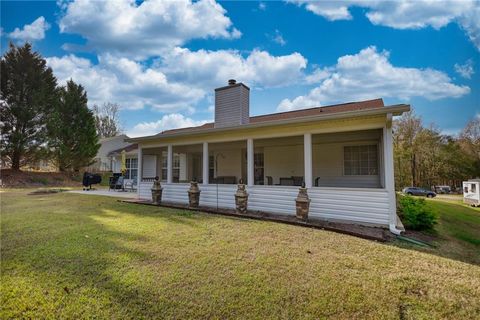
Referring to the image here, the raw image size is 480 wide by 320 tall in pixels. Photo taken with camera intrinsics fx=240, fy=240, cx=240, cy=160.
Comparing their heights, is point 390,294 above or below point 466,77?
below

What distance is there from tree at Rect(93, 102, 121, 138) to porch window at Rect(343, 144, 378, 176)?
113 feet

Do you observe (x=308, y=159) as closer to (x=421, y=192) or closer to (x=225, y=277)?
(x=225, y=277)

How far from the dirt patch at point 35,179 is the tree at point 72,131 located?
972 millimetres

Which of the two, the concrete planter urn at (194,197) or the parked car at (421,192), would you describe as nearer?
the concrete planter urn at (194,197)

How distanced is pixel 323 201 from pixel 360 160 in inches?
146

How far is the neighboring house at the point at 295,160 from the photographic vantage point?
571cm

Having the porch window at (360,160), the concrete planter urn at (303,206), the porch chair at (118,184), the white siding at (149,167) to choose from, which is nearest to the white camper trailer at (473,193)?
the porch window at (360,160)

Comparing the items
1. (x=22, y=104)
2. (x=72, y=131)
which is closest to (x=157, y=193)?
(x=72, y=131)

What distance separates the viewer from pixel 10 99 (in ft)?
60.8

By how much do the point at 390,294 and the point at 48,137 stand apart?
80.3 ft

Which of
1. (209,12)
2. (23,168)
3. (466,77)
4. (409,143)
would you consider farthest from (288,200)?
(409,143)

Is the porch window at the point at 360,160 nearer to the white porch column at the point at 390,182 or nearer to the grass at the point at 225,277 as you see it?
the white porch column at the point at 390,182

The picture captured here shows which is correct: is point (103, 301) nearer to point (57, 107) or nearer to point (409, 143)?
point (57, 107)

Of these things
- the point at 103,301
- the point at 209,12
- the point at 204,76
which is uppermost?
the point at 209,12
